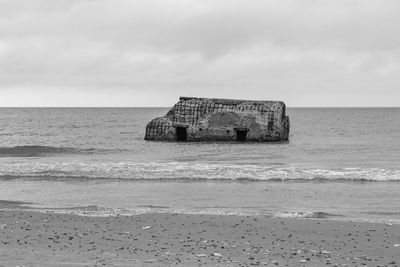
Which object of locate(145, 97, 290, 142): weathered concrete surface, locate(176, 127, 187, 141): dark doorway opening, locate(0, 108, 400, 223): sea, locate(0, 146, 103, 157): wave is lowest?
locate(0, 146, 103, 157): wave

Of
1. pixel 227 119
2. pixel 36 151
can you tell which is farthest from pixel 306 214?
pixel 36 151

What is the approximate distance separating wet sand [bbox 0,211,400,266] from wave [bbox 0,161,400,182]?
800cm

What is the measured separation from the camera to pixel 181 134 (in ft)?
123

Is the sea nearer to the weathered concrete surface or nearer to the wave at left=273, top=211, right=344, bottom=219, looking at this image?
the wave at left=273, top=211, right=344, bottom=219

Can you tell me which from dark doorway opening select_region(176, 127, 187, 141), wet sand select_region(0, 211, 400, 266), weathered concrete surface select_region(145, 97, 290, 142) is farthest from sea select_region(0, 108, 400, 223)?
dark doorway opening select_region(176, 127, 187, 141)

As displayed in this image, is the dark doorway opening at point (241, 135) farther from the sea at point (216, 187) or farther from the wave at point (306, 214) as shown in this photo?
the wave at point (306, 214)

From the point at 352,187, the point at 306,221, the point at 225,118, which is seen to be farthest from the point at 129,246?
the point at 225,118

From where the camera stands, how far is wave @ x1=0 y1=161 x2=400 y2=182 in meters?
20.1

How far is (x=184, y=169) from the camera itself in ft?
72.8

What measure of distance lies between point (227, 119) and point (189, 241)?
87.4ft

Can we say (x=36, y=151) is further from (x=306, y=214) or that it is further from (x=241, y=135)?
(x=306, y=214)

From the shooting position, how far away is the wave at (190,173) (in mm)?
20125

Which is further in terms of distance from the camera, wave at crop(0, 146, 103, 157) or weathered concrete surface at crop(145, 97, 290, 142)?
weathered concrete surface at crop(145, 97, 290, 142)

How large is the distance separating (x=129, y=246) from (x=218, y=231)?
6.81ft
